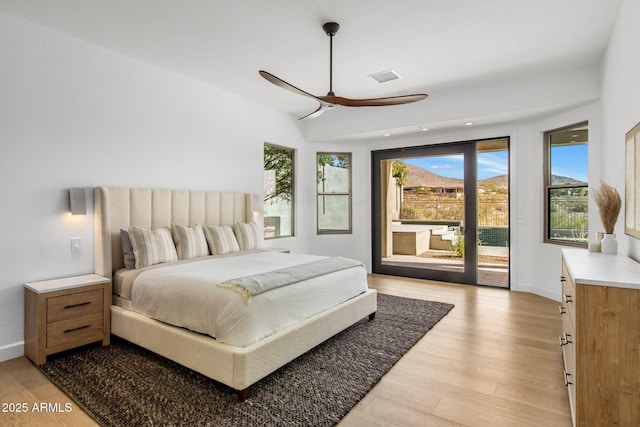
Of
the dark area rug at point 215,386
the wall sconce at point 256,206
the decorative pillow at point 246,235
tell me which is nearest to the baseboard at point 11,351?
the dark area rug at point 215,386

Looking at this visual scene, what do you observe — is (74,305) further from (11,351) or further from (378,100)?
(378,100)

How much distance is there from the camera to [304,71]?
13.4ft

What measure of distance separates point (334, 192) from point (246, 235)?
2403 millimetres

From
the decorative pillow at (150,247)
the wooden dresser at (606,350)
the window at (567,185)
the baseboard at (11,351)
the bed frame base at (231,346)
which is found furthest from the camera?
the window at (567,185)

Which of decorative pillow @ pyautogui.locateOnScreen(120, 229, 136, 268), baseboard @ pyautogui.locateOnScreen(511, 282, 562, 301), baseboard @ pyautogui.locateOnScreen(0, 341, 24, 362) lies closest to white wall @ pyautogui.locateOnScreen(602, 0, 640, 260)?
baseboard @ pyautogui.locateOnScreen(511, 282, 562, 301)

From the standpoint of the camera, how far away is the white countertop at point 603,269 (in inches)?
66.9

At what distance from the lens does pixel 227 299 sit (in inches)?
91.0

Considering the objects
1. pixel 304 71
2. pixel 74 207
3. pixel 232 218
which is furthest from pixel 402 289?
pixel 74 207

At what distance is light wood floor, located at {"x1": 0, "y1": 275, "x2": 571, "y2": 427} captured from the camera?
6.72 feet

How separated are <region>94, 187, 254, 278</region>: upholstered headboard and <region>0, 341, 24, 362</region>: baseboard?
81 centimetres

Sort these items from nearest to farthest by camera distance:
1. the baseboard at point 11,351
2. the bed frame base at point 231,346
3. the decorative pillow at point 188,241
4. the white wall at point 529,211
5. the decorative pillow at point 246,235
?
the bed frame base at point 231,346 < the baseboard at point 11,351 < the decorative pillow at point 188,241 < the decorative pillow at point 246,235 < the white wall at point 529,211

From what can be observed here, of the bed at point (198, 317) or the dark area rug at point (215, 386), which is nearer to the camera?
the dark area rug at point (215, 386)

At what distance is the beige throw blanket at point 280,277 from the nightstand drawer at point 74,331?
1465 mm

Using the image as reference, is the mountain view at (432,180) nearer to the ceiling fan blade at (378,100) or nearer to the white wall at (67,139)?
the ceiling fan blade at (378,100)
